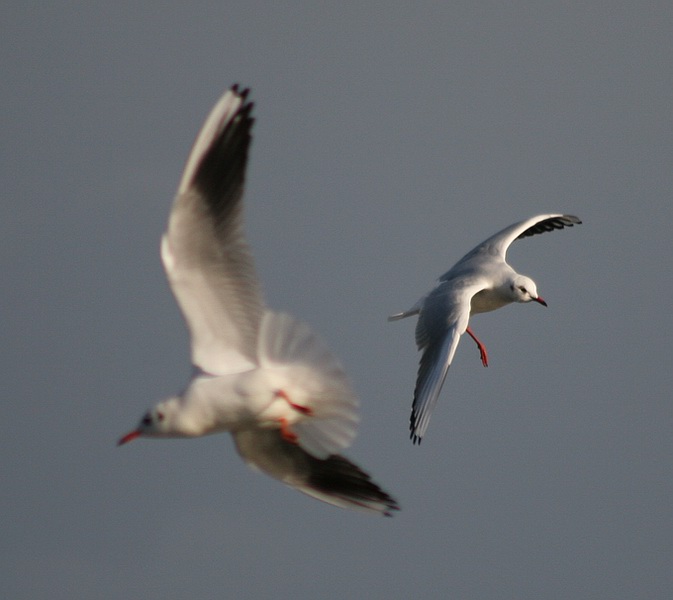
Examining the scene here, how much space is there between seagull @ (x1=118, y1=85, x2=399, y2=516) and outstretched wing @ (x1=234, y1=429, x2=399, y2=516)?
181 mm

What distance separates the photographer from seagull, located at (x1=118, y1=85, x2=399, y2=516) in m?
5.90

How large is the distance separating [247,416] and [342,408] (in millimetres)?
A: 536

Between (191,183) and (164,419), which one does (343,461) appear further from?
(191,183)

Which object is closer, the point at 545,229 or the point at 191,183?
the point at 191,183

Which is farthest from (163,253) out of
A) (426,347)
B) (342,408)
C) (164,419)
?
(426,347)

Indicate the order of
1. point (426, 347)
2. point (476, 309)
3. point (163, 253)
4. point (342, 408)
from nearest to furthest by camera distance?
1. point (163, 253)
2. point (342, 408)
3. point (426, 347)
4. point (476, 309)

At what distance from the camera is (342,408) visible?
6273 millimetres

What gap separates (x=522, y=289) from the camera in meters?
9.11

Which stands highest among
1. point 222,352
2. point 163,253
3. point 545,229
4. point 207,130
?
point 545,229

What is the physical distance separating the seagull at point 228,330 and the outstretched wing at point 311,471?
0.59 feet

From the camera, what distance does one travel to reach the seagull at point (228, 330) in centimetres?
590

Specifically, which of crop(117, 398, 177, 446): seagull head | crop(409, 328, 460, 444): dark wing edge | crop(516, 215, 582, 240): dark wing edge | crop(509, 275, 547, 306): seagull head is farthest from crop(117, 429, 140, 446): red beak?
crop(516, 215, 582, 240): dark wing edge

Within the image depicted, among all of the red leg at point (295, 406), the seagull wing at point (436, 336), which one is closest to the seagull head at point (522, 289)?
the seagull wing at point (436, 336)

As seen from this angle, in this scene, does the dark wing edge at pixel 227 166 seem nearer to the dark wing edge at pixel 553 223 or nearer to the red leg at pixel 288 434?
the red leg at pixel 288 434
